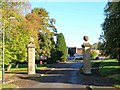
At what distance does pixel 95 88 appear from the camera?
75.3 feet

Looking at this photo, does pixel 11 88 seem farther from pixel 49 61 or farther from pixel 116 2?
pixel 49 61

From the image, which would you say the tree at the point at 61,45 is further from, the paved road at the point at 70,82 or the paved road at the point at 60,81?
the paved road at the point at 70,82

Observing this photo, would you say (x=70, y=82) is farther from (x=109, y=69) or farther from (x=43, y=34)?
(x=43, y=34)

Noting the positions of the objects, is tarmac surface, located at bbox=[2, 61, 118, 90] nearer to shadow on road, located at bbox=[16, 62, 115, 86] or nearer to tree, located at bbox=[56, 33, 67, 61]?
shadow on road, located at bbox=[16, 62, 115, 86]

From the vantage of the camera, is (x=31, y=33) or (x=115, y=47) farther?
(x=31, y=33)

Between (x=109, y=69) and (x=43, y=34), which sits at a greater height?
(x=43, y=34)

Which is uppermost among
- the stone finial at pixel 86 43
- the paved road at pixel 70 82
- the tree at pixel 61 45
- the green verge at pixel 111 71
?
the tree at pixel 61 45

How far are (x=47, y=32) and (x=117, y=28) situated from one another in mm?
28764

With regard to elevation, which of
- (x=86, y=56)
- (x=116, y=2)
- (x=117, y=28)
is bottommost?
(x=86, y=56)

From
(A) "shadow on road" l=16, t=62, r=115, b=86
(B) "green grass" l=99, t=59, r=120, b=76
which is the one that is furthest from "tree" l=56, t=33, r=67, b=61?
(A) "shadow on road" l=16, t=62, r=115, b=86

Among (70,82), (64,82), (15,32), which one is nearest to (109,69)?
(15,32)

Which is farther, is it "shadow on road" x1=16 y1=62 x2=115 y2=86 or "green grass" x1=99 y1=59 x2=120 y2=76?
"green grass" x1=99 y1=59 x2=120 y2=76

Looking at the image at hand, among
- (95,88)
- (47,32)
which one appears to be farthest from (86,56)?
(47,32)

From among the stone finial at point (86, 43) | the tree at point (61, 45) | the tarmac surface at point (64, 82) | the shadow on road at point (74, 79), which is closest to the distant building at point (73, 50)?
the tree at point (61, 45)
